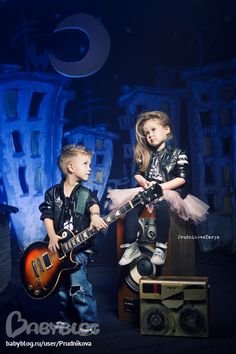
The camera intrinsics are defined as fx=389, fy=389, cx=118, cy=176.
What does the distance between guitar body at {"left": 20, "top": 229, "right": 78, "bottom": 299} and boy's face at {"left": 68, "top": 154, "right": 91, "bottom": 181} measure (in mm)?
502

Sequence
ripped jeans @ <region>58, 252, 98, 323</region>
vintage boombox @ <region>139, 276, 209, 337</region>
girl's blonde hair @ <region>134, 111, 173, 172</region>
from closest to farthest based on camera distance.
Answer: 1. vintage boombox @ <region>139, 276, 209, 337</region>
2. ripped jeans @ <region>58, 252, 98, 323</region>
3. girl's blonde hair @ <region>134, 111, 173, 172</region>

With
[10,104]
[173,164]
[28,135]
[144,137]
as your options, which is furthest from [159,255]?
[10,104]

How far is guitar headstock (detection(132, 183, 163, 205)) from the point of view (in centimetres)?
321

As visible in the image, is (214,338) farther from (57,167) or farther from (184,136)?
(57,167)

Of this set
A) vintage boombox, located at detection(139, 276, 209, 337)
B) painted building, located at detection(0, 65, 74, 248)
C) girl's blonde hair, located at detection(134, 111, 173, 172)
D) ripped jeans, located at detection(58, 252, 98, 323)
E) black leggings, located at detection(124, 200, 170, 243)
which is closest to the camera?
vintage boombox, located at detection(139, 276, 209, 337)

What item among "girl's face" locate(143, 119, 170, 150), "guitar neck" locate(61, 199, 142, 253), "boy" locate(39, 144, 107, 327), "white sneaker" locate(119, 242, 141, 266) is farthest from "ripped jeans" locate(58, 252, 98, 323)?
"girl's face" locate(143, 119, 170, 150)

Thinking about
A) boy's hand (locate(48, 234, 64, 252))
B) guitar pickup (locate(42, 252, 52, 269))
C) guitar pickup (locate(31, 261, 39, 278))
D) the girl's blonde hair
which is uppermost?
the girl's blonde hair

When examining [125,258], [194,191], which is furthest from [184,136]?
[125,258]

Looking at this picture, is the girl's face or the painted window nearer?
the girl's face

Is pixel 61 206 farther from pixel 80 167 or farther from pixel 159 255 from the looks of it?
pixel 159 255

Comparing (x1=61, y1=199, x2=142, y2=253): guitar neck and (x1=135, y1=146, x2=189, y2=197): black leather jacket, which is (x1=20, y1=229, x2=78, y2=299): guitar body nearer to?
(x1=61, y1=199, x2=142, y2=253): guitar neck

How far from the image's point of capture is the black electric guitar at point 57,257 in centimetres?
322

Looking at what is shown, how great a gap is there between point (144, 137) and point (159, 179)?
0.40m

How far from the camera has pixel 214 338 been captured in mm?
3006
